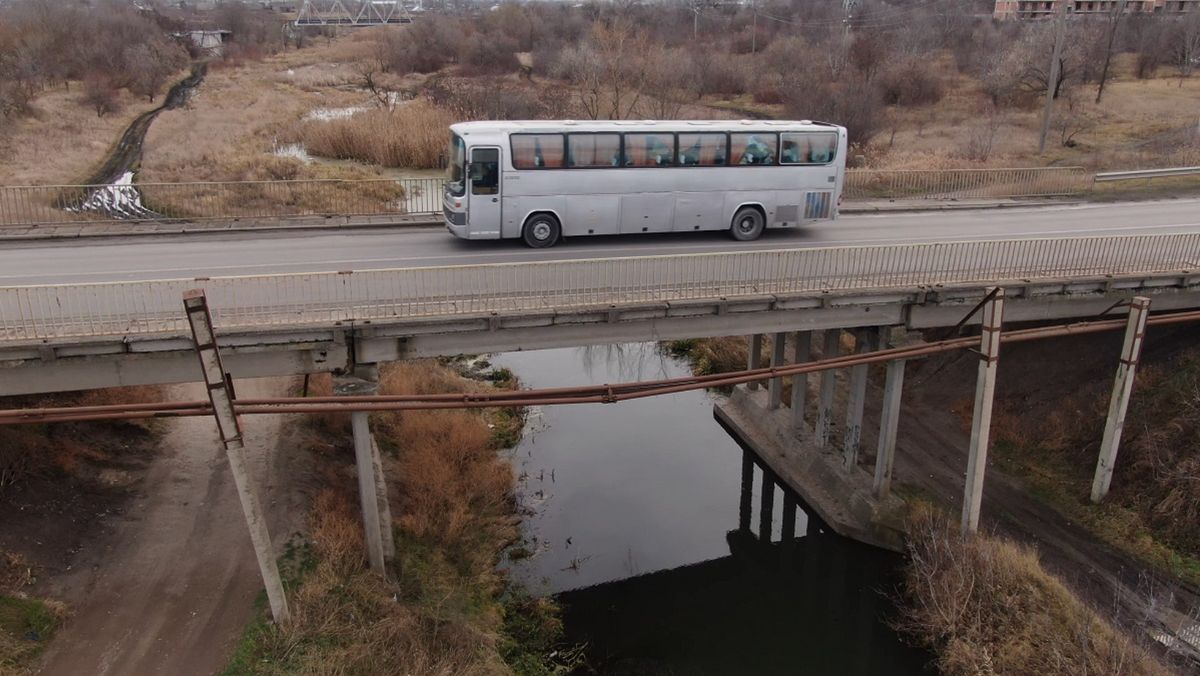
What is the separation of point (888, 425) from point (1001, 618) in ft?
16.4

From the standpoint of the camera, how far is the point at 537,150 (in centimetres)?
1988

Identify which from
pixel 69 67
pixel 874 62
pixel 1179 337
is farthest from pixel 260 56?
pixel 1179 337

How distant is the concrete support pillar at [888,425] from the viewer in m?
18.9

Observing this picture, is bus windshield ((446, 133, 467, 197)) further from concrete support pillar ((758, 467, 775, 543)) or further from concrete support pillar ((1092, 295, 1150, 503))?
concrete support pillar ((1092, 295, 1150, 503))

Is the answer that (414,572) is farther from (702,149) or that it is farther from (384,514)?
(702,149)

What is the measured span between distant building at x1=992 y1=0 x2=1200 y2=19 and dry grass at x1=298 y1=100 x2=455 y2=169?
7459 centimetres

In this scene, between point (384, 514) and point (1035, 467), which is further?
point (1035, 467)

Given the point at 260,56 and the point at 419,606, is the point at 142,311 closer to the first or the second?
the point at 419,606

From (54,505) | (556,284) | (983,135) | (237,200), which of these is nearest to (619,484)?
(556,284)

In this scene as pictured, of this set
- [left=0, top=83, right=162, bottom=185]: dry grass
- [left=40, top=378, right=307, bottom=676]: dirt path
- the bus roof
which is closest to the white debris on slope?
[left=0, top=83, right=162, bottom=185]: dry grass

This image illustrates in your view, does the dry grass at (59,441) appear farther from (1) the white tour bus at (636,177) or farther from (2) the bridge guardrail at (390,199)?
(2) the bridge guardrail at (390,199)

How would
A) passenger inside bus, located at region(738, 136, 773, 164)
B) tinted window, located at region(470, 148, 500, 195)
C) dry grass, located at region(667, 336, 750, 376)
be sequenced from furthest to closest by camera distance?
dry grass, located at region(667, 336, 750, 376) < passenger inside bus, located at region(738, 136, 773, 164) < tinted window, located at region(470, 148, 500, 195)

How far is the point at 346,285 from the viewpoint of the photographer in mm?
15562

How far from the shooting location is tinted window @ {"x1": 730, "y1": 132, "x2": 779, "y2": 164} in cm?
2130
